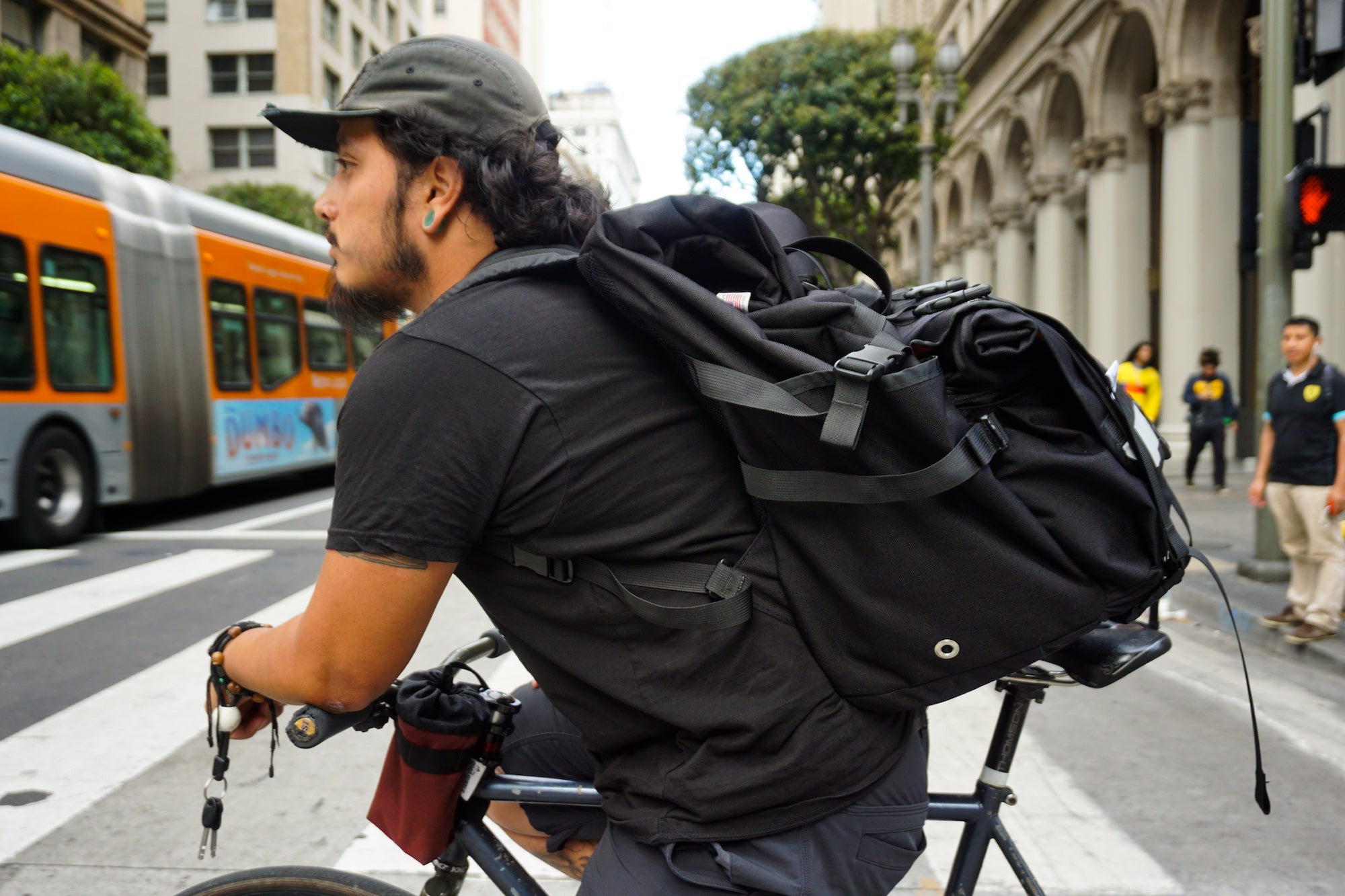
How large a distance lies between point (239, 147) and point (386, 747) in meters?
43.0

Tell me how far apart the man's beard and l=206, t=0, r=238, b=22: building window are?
46.6m

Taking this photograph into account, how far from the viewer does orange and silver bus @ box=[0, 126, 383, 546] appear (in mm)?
9438

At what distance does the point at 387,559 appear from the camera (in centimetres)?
131

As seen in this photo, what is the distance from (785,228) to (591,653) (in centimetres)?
86

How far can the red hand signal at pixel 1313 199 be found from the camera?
6930 millimetres

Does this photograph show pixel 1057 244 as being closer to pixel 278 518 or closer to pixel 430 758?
pixel 278 518

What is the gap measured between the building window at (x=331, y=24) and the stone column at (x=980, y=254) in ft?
91.9

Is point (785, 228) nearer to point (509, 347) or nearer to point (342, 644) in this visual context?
point (509, 347)

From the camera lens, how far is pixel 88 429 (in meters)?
10.2

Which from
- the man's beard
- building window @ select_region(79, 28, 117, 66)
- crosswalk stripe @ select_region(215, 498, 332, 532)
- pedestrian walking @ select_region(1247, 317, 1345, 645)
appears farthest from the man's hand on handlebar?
building window @ select_region(79, 28, 117, 66)

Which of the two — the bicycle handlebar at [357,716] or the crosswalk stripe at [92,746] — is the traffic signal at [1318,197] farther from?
the crosswalk stripe at [92,746]

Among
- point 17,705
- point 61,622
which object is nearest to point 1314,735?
point 17,705

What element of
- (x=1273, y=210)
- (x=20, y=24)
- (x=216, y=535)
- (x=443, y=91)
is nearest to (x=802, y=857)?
(x=443, y=91)

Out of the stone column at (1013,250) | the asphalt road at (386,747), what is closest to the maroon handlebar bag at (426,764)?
the asphalt road at (386,747)
